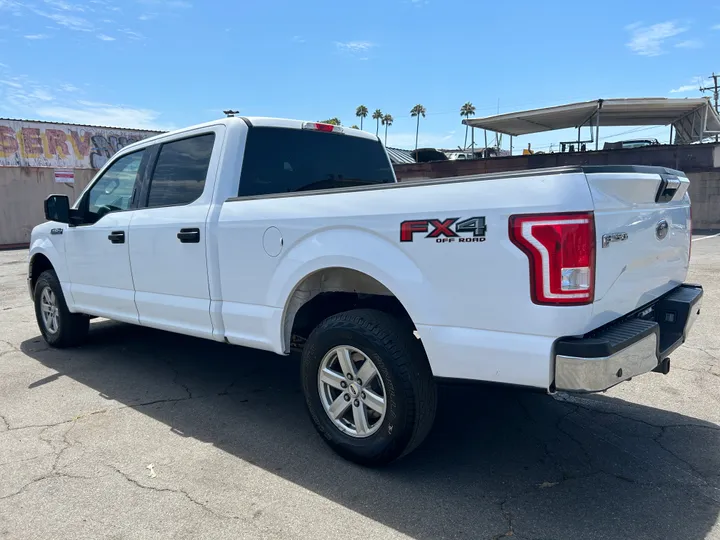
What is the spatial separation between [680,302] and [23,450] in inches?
160

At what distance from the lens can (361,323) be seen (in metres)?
2.99

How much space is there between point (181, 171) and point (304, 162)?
95 cm

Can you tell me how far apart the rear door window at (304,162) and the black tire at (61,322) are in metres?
2.86

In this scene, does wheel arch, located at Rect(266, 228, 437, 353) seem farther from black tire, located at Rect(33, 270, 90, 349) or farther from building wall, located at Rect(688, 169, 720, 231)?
building wall, located at Rect(688, 169, 720, 231)

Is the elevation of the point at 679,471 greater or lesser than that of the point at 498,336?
lesser

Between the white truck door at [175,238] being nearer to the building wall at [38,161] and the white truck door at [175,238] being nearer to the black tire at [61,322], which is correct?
the black tire at [61,322]

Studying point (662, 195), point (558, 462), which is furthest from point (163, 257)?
point (662, 195)

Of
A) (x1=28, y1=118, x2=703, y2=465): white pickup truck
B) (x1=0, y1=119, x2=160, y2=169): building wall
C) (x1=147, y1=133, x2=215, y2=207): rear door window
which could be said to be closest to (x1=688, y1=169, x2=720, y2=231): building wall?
(x1=28, y1=118, x2=703, y2=465): white pickup truck

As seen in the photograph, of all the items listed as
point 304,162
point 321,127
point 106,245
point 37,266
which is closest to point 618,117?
point 321,127

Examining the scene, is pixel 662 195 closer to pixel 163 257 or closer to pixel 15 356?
pixel 163 257

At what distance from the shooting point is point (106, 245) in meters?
4.75

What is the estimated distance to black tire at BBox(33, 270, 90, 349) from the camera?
5.57 meters

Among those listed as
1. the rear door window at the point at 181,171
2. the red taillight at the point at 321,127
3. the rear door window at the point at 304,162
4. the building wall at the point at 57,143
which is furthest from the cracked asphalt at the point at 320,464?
the building wall at the point at 57,143

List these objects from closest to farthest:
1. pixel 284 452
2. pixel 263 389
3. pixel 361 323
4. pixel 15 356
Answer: pixel 361 323 < pixel 284 452 < pixel 263 389 < pixel 15 356
